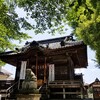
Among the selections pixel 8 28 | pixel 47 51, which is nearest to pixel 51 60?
pixel 47 51

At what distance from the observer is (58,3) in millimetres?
10688

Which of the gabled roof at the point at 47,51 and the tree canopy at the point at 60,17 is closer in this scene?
the tree canopy at the point at 60,17

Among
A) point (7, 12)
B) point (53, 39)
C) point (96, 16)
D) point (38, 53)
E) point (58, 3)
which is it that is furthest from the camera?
point (53, 39)

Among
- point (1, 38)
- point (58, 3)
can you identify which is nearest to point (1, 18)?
point (1, 38)

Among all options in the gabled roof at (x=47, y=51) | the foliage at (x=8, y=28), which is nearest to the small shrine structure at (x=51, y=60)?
the gabled roof at (x=47, y=51)

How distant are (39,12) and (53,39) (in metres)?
16.8

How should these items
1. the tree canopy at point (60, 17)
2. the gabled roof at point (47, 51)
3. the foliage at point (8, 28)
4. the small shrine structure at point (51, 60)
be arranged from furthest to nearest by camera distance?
the gabled roof at point (47, 51), the small shrine structure at point (51, 60), the foliage at point (8, 28), the tree canopy at point (60, 17)

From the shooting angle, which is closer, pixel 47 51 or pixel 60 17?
→ pixel 60 17

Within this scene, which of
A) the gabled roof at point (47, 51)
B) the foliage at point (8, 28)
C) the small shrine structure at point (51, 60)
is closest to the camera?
the foliage at point (8, 28)

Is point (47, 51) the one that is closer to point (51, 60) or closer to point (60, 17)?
point (51, 60)

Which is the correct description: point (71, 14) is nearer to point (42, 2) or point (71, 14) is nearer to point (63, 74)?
point (42, 2)

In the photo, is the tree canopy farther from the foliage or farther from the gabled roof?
the gabled roof

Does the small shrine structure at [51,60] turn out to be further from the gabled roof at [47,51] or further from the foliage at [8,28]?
the foliage at [8,28]

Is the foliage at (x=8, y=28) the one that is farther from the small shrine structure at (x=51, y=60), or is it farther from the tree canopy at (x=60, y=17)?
the small shrine structure at (x=51, y=60)
